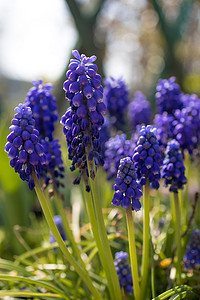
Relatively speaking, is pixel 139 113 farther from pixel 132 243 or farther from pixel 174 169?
pixel 132 243

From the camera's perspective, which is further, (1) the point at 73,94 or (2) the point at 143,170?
(2) the point at 143,170

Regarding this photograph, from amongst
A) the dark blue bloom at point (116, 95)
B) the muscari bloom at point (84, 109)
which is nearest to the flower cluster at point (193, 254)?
the muscari bloom at point (84, 109)

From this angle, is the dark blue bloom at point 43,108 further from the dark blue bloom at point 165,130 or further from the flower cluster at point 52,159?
the dark blue bloom at point 165,130

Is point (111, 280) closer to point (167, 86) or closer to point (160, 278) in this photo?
point (160, 278)

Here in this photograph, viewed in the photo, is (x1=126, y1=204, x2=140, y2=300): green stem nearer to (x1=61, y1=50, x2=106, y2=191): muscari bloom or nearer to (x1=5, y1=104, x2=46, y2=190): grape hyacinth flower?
(x1=61, y1=50, x2=106, y2=191): muscari bloom

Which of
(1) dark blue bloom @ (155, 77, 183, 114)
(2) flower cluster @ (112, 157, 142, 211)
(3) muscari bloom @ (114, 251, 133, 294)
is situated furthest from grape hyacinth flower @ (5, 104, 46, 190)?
(1) dark blue bloom @ (155, 77, 183, 114)

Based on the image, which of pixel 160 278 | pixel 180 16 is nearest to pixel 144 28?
pixel 180 16

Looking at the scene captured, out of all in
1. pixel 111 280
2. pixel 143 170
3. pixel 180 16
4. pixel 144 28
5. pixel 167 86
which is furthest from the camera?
pixel 144 28
